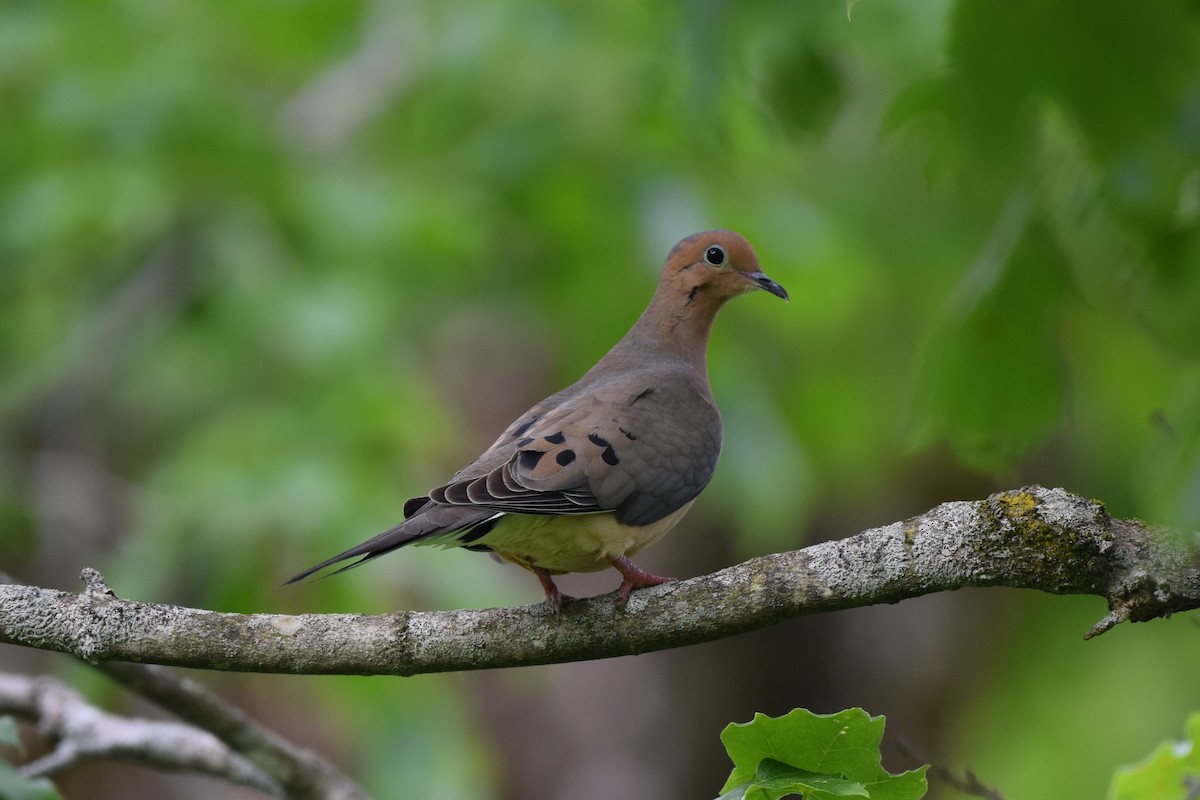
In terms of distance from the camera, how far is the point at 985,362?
3170 millimetres

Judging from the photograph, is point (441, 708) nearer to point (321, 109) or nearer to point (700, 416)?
point (700, 416)

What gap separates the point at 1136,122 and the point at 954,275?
4820 mm

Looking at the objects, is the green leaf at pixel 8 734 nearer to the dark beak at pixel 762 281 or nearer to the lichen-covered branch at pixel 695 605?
the lichen-covered branch at pixel 695 605

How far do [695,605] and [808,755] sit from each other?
2.02 feet

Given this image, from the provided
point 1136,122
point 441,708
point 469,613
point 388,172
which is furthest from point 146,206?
point 1136,122

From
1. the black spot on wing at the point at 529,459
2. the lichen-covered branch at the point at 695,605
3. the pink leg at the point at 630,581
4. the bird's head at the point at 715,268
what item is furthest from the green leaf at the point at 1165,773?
the bird's head at the point at 715,268

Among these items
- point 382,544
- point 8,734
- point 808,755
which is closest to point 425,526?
point 382,544

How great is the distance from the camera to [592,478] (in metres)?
3.27

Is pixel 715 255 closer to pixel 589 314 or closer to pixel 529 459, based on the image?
pixel 529 459

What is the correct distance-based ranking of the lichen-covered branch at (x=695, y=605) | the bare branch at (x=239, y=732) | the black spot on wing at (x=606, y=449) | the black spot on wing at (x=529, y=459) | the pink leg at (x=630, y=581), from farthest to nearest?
the bare branch at (x=239, y=732), the black spot on wing at (x=606, y=449), the black spot on wing at (x=529, y=459), the pink leg at (x=630, y=581), the lichen-covered branch at (x=695, y=605)

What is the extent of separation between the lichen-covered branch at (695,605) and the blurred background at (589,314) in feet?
0.62

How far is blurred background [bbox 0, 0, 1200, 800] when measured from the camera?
3.10m

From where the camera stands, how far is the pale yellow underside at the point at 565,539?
10.6ft

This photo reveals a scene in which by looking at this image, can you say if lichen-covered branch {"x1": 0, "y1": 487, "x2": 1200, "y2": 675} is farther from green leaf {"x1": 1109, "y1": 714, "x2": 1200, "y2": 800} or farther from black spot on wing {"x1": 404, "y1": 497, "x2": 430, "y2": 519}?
black spot on wing {"x1": 404, "y1": 497, "x2": 430, "y2": 519}
